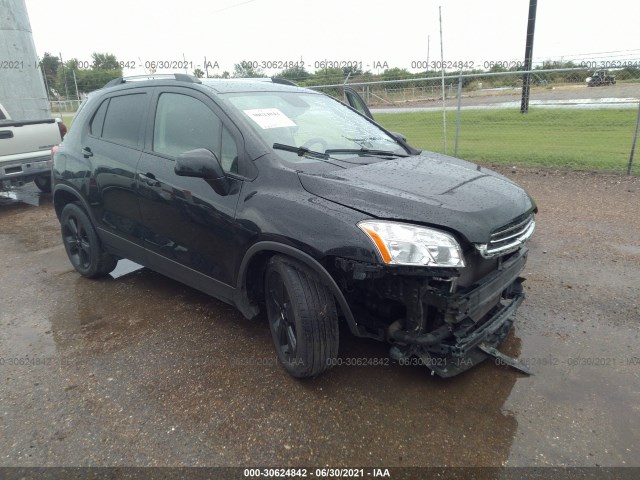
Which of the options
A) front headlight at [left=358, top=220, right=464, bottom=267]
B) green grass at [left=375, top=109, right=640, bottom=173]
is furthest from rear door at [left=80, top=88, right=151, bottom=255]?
green grass at [left=375, top=109, right=640, bottom=173]

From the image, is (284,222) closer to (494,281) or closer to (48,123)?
(494,281)

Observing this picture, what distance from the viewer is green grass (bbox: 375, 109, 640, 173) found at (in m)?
9.55

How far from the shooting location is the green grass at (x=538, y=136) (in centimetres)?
955

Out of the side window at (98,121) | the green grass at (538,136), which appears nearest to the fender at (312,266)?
the side window at (98,121)

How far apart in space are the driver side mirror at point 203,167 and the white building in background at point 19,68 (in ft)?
35.2

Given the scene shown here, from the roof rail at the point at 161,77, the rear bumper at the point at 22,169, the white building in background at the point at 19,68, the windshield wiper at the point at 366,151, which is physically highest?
the white building in background at the point at 19,68

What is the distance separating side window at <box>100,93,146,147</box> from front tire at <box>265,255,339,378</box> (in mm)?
1866

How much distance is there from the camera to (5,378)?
313 cm

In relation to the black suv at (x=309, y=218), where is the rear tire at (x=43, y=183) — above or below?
below

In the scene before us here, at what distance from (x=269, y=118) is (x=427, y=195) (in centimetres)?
130

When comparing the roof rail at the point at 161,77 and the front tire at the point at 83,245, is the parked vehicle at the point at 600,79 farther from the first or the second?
the front tire at the point at 83,245

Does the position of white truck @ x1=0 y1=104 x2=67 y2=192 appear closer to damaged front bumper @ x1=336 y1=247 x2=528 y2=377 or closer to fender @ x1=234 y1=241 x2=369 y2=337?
fender @ x1=234 y1=241 x2=369 y2=337

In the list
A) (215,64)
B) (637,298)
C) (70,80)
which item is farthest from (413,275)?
(70,80)

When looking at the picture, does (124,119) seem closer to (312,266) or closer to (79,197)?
(79,197)
